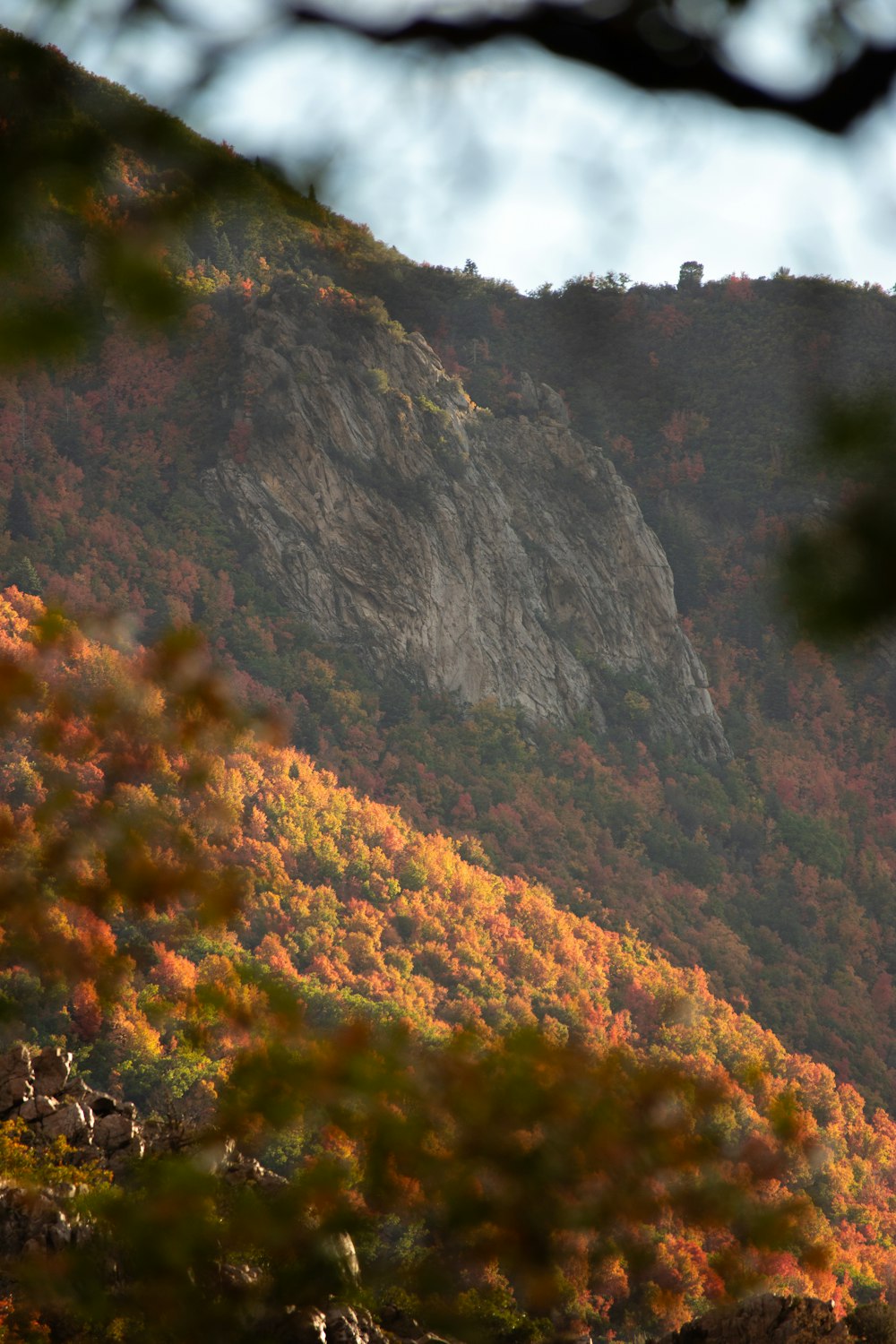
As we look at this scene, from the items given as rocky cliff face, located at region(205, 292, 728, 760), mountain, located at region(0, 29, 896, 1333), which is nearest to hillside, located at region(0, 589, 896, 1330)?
mountain, located at region(0, 29, 896, 1333)

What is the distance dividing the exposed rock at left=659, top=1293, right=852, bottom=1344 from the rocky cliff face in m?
12.7

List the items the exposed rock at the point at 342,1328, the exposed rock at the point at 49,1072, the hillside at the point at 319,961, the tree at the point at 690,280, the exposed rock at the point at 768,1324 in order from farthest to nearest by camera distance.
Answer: the tree at the point at 690,280 < the exposed rock at the point at 49,1072 < the hillside at the point at 319,961 < the exposed rock at the point at 768,1324 < the exposed rock at the point at 342,1328

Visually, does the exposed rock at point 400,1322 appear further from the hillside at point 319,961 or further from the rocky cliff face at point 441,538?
the rocky cliff face at point 441,538

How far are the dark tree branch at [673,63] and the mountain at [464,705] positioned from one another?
2.75 feet

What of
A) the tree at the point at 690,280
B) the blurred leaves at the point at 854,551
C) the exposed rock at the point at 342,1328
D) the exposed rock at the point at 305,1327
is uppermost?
the tree at the point at 690,280

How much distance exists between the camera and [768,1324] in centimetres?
347

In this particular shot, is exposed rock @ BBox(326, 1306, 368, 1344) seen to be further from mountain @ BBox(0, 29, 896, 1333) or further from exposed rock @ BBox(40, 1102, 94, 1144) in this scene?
exposed rock @ BBox(40, 1102, 94, 1144)

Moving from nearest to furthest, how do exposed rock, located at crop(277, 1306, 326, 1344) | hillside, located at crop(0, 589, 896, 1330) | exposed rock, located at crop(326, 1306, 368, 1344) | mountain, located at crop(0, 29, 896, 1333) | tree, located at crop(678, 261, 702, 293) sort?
exposed rock, located at crop(277, 1306, 326, 1344) → exposed rock, located at crop(326, 1306, 368, 1344) → hillside, located at crop(0, 589, 896, 1330) → mountain, located at crop(0, 29, 896, 1333) → tree, located at crop(678, 261, 702, 293)

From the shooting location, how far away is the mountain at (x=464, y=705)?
7.02m

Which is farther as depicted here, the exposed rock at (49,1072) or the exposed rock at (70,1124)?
the exposed rock at (49,1072)

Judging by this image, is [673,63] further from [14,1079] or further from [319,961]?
[319,961]

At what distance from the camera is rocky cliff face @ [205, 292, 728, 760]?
16062 mm

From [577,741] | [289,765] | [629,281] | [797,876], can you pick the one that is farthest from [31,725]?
[629,281]

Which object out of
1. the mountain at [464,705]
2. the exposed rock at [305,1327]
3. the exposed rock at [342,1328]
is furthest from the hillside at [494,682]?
the exposed rock at [305,1327]
